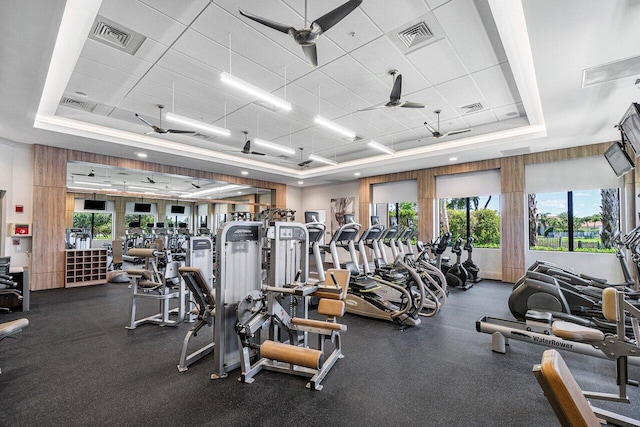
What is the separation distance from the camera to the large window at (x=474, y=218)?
8182 millimetres

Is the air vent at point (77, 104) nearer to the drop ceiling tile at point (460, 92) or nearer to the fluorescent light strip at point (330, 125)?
the fluorescent light strip at point (330, 125)

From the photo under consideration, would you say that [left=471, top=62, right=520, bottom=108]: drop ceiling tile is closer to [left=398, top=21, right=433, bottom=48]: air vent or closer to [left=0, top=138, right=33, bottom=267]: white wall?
[left=398, top=21, right=433, bottom=48]: air vent

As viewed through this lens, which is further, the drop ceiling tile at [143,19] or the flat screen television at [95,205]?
the flat screen television at [95,205]

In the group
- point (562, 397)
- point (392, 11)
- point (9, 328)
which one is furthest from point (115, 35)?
point (562, 397)

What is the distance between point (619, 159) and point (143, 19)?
283 inches

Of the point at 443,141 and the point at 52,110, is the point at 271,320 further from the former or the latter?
the point at 443,141

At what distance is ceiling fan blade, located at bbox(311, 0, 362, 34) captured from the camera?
2471 mm

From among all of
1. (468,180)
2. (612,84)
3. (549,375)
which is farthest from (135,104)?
(468,180)

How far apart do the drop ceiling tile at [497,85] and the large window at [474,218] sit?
3.77 metres

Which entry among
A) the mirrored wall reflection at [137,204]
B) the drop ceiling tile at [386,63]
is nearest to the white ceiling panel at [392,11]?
the drop ceiling tile at [386,63]

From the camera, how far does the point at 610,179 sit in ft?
21.0

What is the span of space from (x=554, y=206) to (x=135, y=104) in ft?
31.4

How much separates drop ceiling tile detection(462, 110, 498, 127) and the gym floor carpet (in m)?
4.10

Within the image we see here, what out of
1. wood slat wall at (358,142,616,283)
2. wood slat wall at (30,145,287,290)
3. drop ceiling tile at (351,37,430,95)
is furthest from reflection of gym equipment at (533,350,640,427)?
wood slat wall at (30,145,287,290)
